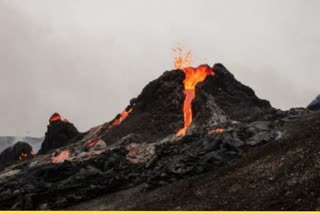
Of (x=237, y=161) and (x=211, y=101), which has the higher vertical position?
(x=211, y=101)

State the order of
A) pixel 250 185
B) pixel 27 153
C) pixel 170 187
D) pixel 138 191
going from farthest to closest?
pixel 27 153 → pixel 138 191 → pixel 170 187 → pixel 250 185

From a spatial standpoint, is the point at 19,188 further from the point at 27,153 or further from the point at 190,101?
the point at 27,153

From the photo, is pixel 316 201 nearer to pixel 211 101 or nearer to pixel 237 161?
pixel 237 161

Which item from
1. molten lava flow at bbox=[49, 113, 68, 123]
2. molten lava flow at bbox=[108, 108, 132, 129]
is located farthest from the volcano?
molten lava flow at bbox=[49, 113, 68, 123]

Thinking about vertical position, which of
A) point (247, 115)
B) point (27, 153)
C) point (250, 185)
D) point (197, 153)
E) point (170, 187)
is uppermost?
point (27, 153)

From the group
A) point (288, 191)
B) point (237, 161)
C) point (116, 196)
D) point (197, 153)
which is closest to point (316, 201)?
point (288, 191)

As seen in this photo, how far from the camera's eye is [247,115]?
83.3 m

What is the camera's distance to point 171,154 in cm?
5703

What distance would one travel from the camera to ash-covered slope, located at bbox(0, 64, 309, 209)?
5172cm

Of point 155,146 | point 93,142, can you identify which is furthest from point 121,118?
point 155,146

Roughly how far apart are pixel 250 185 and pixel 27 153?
9447 centimetres

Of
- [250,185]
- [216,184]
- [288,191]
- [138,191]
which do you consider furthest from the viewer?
[138,191]

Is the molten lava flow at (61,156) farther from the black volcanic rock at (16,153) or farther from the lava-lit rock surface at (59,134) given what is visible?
the black volcanic rock at (16,153)

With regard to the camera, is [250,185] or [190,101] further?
[190,101]
